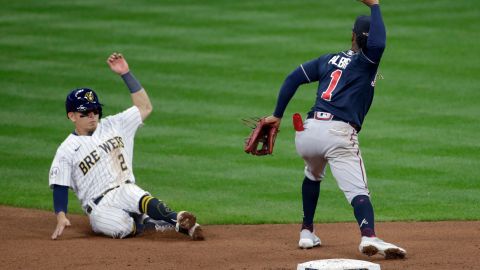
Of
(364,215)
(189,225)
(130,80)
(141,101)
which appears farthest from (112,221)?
(364,215)

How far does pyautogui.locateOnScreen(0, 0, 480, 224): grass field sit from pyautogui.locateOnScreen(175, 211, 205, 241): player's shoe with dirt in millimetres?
993

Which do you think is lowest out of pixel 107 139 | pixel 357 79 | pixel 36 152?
pixel 36 152

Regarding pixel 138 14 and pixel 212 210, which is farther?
pixel 138 14

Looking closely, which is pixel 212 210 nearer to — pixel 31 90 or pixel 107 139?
pixel 107 139

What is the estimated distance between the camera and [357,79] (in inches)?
293

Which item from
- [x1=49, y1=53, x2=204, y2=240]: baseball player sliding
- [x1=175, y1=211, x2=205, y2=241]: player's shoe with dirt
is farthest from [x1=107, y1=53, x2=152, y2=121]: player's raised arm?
[x1=175, y1=211, x2=205, y2=241]: player's shoe with dirt

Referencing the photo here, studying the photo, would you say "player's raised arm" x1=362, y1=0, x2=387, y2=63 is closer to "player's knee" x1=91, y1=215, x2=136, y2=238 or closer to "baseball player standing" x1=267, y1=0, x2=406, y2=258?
"baseball player standing" x1=267, y1=0, x2=406, y2=258

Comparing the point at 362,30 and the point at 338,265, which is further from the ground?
the point at 362,30

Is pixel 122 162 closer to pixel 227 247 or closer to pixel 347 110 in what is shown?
pixel 227 247

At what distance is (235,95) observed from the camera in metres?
14.0

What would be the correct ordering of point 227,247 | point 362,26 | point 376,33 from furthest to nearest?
point 227,247 → point 362,26 → point 376,33

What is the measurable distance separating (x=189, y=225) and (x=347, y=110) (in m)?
1.49

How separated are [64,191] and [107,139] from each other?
0.60m

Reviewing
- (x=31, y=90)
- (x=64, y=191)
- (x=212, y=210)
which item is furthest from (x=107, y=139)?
(x=31, y=90)
